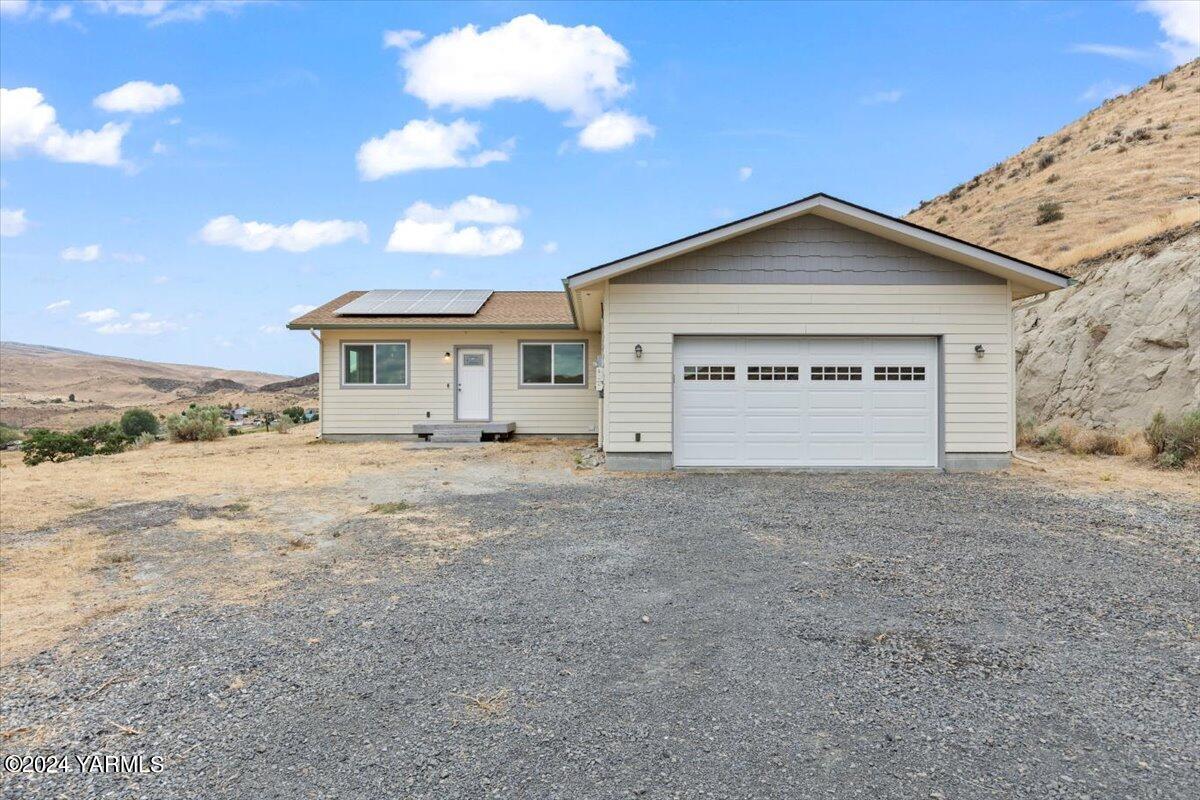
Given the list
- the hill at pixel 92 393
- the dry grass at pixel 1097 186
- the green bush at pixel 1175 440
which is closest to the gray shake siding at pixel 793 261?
the green bush at pixel 1175 440

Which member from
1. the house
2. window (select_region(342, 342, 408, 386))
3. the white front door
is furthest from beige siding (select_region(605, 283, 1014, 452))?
window (select_region(342, 342, 408, 386))

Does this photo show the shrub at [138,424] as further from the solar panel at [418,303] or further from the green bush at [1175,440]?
the green bush at [1175,440]

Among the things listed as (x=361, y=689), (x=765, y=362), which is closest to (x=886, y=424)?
(x=765, y=362)

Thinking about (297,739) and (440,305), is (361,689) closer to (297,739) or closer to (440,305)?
(297,739)

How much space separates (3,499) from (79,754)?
832 cm

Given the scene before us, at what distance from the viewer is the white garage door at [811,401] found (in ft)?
35.7

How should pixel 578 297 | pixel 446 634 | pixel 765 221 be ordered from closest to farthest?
pixel 446 634, pixel 765 221, pixel 578 297

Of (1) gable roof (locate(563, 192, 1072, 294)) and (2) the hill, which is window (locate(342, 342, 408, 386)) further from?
(2) the hill

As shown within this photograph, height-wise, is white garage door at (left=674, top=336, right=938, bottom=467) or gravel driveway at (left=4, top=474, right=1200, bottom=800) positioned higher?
white garage door at (left=674, top=336, right=938, bottom=467)

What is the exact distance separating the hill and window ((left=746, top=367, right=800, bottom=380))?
33.0 meters

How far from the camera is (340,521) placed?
7117mm

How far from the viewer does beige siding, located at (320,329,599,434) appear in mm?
16016

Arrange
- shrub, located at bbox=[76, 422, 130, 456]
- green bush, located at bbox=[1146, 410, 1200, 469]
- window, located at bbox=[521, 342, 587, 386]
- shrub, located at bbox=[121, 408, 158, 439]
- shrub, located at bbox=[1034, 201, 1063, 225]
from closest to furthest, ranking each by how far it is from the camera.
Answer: green bush, located at bbox=[1146, 410, 1200, 469] → shrub, located at bbox=[76, 422, 130, 456] → window, located at bbox=[521, 342, 587, 386] → shrub, located at bbox=[121, 408, 158, 439] → shrub, located at bbox=[1034, 201, 1063, 225]

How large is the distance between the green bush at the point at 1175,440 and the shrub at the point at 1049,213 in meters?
16.0
